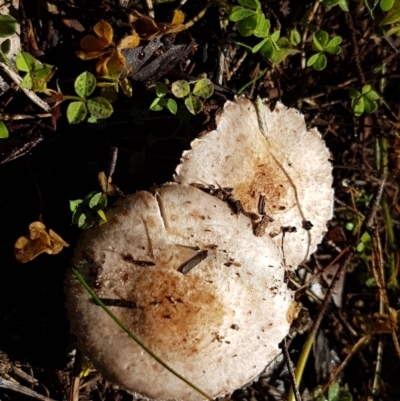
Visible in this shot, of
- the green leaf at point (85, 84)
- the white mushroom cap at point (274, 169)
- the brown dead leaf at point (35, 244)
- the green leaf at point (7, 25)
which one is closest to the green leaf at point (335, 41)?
the white mushroom cap at point (274, 169)

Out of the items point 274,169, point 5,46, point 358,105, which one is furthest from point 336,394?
point 5,46

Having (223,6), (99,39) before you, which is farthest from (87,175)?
(223,6)

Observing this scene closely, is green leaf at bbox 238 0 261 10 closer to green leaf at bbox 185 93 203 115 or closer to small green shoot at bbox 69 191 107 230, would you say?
green leaf at bbox 185 93 203 115

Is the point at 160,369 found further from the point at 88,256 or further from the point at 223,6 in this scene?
the point at 223,6

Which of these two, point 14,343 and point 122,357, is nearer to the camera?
point 122,357

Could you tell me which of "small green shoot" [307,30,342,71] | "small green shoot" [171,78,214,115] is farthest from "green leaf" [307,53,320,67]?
"small green shoot" [171,78,214,115]

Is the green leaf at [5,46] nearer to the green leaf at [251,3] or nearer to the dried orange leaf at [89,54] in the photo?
the dried orange leaf at [89,54]

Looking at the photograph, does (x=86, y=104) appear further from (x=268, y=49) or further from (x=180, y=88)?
(x=268, y=49)
